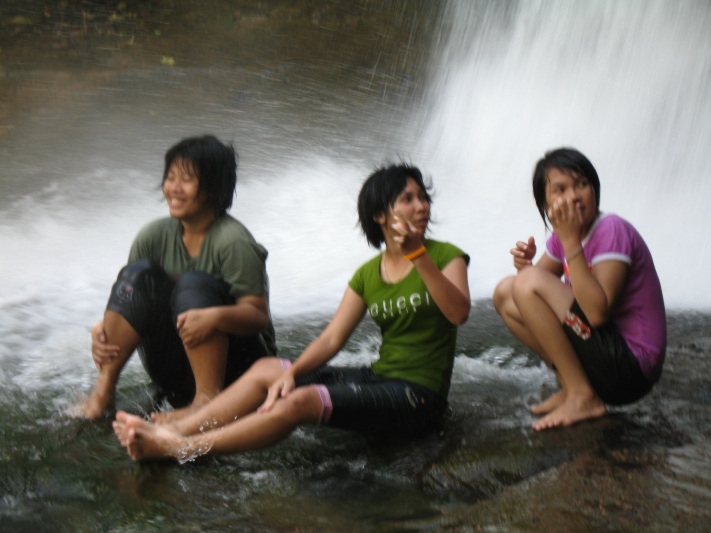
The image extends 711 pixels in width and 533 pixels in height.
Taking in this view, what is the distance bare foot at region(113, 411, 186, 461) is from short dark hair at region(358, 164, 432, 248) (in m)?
0.95

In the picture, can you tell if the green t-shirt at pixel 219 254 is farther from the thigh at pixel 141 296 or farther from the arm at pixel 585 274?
the arm at pixel 585 274

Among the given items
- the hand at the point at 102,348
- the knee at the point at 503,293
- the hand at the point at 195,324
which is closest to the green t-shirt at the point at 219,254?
the hand at the point at 195,324

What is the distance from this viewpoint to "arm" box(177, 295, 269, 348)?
2559mm

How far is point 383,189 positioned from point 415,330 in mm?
473

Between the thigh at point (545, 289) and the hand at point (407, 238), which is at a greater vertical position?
the hand at point (407, 238)

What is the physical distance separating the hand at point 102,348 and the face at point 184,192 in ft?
1.56

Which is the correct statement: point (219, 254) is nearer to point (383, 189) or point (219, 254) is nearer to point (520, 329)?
point (383, 189)

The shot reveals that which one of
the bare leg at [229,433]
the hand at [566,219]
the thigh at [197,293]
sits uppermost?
the hand at [566,219]

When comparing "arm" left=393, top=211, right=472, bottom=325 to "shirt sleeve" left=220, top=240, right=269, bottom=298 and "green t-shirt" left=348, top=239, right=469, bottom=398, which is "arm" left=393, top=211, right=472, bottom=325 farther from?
"shirt sleeve" left=220, top=240, right=269, bottom=298

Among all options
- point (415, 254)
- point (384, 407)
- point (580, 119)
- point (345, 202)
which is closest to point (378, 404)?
point (384, 407)

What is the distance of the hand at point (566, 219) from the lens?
2.40m

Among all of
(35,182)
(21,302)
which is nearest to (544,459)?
(21,302)

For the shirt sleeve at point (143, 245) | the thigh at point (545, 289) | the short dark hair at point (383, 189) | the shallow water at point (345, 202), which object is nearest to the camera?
the shallow water at point (345, 202)

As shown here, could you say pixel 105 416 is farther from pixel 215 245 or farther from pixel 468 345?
pixel 468 345
